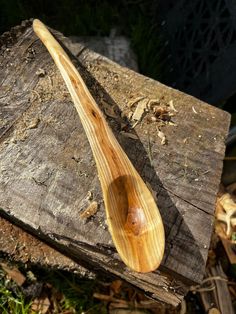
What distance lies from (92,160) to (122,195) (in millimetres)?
138

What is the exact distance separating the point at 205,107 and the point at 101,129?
1.21 ft

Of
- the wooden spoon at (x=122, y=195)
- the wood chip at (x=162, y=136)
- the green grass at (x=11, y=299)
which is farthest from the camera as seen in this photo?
the green grass at (x=11, y=299)

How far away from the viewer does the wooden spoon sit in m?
1.13

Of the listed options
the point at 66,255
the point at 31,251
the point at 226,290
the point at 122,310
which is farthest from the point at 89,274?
the point at 226,290

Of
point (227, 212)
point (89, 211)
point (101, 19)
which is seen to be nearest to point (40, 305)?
point (89, 211)

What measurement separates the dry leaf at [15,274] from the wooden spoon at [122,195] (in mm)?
723

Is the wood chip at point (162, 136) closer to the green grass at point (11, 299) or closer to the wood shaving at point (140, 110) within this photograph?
the wood shaving at point (140, 110)

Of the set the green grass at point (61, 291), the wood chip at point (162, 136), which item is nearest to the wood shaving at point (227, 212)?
the green grass at point (61, 291)

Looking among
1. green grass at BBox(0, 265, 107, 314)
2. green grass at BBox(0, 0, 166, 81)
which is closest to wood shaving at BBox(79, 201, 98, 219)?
green grass at BBox(0, 265, 107, 314)

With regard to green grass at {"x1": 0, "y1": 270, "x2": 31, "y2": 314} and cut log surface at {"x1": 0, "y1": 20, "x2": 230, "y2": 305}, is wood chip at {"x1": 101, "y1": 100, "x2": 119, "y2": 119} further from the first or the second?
green grass at {"x1": 0, "y1": 270, "x2": 31, "y2": 314}

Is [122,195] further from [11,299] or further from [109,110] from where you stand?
[11,299]

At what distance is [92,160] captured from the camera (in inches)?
50.2

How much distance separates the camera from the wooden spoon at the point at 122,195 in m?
1.13

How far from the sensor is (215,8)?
1.87 meters
